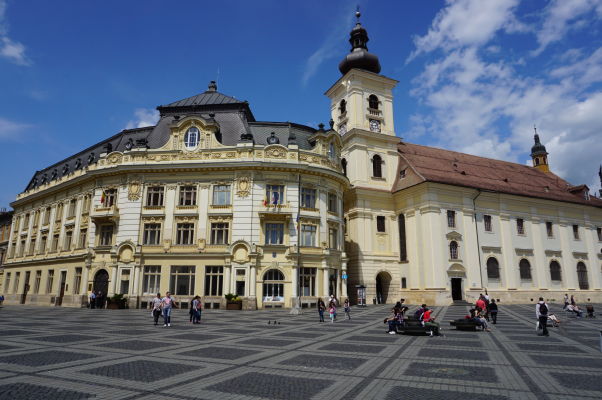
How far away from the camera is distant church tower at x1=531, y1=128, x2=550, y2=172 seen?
67562 millimetres

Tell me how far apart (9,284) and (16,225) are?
7.90m

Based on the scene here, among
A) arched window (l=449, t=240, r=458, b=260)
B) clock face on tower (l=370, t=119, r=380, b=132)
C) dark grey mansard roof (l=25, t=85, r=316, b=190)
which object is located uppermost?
clock face on tower (l=370, t=119, r=380, b=132)

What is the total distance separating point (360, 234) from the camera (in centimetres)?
4322

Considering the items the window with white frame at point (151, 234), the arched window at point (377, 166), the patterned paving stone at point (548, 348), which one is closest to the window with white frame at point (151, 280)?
the window with white frame at point (151, 234)

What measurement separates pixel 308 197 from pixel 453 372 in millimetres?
27270

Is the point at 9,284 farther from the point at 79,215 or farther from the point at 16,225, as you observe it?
the point at 79,215

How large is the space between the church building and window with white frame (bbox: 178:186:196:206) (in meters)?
0.09

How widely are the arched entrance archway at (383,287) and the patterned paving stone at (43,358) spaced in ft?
118

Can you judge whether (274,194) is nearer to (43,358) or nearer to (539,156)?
(43,358)

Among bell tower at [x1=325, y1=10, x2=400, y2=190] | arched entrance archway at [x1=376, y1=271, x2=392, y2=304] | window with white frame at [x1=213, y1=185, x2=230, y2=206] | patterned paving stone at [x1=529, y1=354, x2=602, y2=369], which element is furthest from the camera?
bell tower at [x1=325, y1=10, x2=400, y2=190]

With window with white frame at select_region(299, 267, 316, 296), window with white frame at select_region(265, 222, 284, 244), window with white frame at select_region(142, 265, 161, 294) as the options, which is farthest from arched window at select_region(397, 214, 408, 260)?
window with white frame at select_region(142, 265, 161, 294)

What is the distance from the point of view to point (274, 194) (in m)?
35.4

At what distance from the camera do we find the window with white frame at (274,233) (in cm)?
3472

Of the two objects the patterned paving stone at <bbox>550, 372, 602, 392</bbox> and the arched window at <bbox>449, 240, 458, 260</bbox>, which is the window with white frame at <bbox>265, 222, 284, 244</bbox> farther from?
the patterned paving stone at <bbox>550, 372, 602, 392</bbox>
